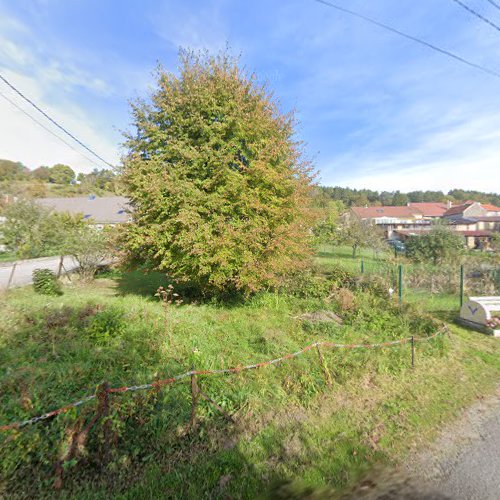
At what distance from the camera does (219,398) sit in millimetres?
3445

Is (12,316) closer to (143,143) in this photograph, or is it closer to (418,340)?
(143,143)

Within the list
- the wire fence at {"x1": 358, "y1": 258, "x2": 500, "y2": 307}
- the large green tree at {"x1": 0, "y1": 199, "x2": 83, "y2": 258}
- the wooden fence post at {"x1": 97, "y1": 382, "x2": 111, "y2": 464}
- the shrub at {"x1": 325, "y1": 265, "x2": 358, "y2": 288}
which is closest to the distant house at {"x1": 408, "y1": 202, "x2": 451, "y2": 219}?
the wire fence at {"x1": 358, "y1": 258, "x2": 500, "y2": 307}

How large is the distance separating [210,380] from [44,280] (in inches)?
275

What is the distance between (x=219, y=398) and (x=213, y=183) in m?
4.41

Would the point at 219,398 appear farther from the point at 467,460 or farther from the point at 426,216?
the point at 426,216

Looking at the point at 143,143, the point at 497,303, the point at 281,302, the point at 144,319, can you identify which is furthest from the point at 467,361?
the point at 143,143

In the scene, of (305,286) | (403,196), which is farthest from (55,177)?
(403,196)

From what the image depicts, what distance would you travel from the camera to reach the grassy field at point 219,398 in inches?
95.5

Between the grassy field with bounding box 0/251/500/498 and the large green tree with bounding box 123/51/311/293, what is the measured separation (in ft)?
4.67

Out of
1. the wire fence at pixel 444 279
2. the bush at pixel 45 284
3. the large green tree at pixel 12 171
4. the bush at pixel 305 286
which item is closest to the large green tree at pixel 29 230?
the bush at pixel 45 284

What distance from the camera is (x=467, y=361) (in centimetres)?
495

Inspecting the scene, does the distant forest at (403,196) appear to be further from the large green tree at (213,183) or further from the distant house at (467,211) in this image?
the large green tree at (213,183)

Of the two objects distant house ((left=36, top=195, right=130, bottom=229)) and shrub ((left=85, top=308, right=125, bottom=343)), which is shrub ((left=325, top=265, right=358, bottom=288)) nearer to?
shrub ((left=85, top=308, right=125, bottom=343))

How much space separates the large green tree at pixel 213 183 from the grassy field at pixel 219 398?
142 centimetres
